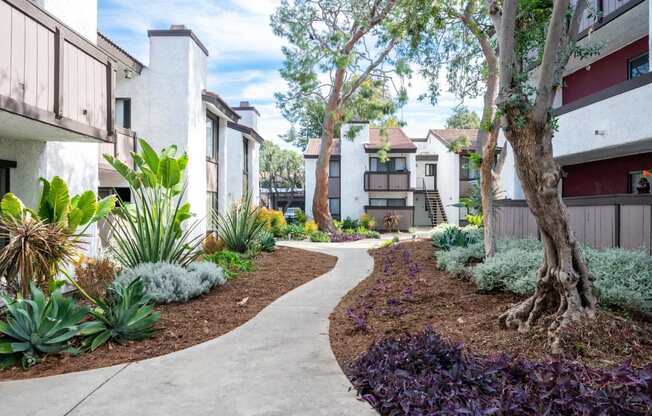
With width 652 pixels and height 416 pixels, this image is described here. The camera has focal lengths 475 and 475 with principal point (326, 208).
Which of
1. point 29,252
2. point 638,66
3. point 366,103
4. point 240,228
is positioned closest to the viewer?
point 29,252

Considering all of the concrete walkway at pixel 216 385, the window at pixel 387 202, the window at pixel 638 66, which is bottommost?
the concrete walkway at pixel 216 385

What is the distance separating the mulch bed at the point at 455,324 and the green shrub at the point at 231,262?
2810 millimetres

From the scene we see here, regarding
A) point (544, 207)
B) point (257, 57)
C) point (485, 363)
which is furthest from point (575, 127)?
point (257, 57)

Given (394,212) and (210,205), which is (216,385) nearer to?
(210,205)

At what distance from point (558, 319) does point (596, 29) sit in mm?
10004

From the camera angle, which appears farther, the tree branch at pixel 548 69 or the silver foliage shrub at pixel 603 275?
the silver foliage shrub at pixel 603 275

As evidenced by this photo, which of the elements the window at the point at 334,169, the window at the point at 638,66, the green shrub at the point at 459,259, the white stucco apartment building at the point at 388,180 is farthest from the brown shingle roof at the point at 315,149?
the green shrub at the point at 459,259

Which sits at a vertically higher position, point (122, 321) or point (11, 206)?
point (11, 206)

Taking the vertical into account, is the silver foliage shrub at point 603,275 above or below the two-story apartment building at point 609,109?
below

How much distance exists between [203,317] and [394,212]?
91.4ft

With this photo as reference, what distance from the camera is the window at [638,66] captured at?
12.8 m

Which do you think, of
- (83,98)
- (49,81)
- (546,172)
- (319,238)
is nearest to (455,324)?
(546,172)

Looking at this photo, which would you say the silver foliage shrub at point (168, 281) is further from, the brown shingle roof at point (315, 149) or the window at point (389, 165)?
the window at point (389, 165)

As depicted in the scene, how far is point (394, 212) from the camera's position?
33.8m
